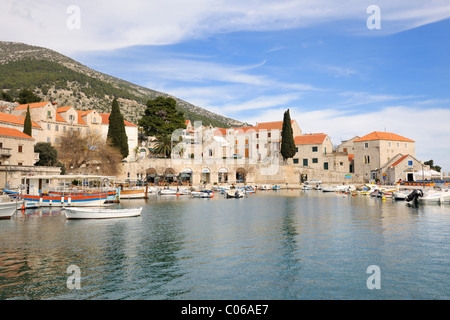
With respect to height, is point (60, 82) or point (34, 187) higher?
point (60, 82)

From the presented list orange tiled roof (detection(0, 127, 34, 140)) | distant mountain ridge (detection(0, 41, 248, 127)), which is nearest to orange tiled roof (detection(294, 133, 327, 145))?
orange tiled roof (detection(0, 127, 34, 140))

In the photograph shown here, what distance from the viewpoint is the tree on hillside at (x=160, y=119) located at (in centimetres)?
7356

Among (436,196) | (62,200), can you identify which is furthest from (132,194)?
(436,196)

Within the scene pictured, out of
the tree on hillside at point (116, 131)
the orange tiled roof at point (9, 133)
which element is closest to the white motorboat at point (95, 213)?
the orange tiled roof at point (9, 133)

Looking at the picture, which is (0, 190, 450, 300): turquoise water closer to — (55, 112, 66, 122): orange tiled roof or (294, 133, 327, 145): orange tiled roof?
(55, 112, 66, 122): orange tiled roof

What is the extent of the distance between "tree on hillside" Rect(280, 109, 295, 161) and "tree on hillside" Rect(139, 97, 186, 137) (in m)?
23.6

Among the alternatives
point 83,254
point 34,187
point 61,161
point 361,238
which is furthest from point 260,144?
point 83,254

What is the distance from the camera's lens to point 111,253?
Answer: 15211 millimetres

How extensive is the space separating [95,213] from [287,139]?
53093 mm

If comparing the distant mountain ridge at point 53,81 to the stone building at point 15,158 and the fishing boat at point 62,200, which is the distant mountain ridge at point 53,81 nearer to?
the stone building at point 15,158

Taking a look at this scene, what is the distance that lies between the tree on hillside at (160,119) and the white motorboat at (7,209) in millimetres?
48784

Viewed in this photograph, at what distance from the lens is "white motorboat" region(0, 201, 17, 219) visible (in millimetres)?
25177
